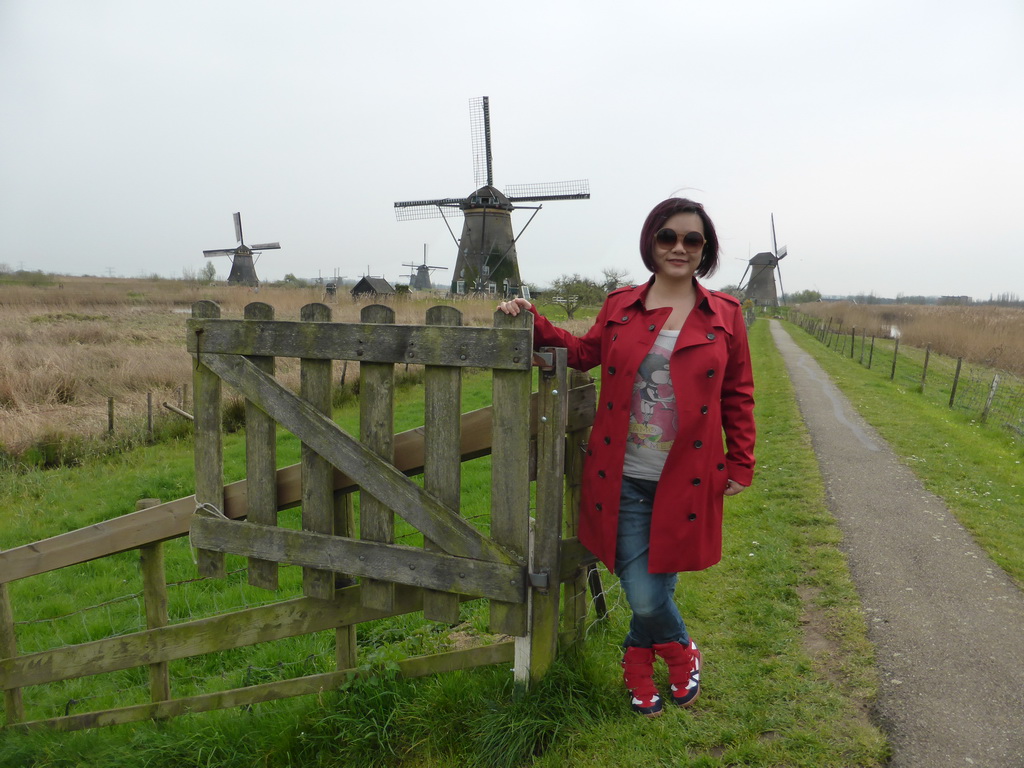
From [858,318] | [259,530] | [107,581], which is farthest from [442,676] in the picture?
[858,318]

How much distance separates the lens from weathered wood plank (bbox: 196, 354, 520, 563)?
Result: 105 inches

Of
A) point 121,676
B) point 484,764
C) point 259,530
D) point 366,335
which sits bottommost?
point 121,676

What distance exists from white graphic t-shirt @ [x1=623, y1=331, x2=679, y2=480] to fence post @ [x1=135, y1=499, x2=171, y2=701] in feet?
7.75

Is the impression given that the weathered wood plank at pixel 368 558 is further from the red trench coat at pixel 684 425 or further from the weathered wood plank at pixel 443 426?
the red trench coat at pixel 684 425

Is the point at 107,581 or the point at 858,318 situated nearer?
the point at 107,581

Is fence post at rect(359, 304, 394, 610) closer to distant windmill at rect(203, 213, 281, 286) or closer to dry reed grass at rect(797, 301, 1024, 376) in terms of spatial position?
dry reed grass at rect(797, 301, 1024, 376)

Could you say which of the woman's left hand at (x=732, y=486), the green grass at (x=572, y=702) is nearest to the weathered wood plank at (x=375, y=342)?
the woman's left hand at (x=732, y=486)

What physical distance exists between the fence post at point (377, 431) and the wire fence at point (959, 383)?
33.1 feet

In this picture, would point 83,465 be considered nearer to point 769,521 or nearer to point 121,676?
point 121,676

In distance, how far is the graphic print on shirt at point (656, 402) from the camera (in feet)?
8.50

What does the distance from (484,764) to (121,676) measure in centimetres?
318

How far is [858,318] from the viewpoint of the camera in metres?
40.4

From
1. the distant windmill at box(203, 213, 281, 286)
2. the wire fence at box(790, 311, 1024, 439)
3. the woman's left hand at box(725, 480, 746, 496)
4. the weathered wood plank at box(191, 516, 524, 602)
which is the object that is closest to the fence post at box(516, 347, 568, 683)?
the weathered wood plank at box(191, 516, 524, 602)

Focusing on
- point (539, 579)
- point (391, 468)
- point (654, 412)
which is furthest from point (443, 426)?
point (654, 412)
